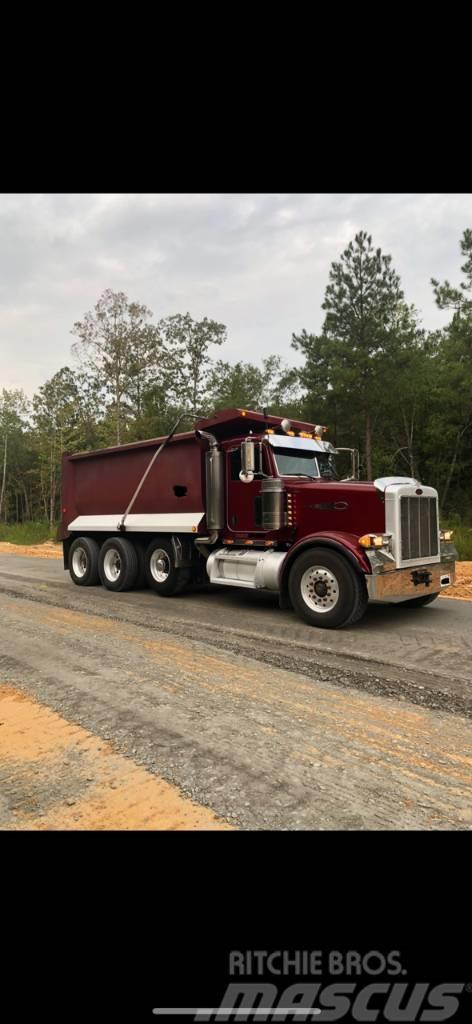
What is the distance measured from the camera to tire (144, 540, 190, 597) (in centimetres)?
897

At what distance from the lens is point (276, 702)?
391 cm

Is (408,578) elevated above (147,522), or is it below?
below

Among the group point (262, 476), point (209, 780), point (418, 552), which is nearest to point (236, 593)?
point (262, 476)

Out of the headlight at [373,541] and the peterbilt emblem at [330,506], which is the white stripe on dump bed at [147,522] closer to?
the peterbilt emblem at [330,506]

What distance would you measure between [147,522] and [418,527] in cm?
471

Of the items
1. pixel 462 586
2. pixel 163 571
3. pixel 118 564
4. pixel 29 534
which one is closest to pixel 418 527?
pixel 462 586

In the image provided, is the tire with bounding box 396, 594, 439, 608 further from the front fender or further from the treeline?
the treeline

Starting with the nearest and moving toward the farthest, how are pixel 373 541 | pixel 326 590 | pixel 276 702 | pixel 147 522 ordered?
pixel 276 702
pixel 373 541
pixel 326 590
pixel 147 522

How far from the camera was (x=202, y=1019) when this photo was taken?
1.12 m

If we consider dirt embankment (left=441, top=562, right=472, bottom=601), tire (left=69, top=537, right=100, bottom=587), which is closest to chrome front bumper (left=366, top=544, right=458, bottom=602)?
dirt embankment (left=441, top=562, right=472, bottom=601)

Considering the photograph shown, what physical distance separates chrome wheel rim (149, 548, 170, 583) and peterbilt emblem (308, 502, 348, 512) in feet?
10.1

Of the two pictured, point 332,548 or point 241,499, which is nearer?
point 332,548

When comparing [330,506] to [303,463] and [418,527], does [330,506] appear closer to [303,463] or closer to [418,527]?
[418,527]

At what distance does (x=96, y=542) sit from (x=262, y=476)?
14.8 ft
